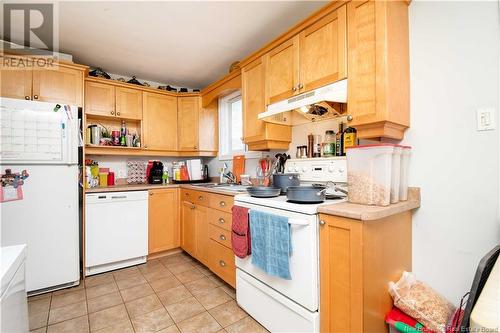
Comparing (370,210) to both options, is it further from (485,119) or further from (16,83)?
(16,83)

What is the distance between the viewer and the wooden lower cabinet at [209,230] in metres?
2.04

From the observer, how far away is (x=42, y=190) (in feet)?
6.68

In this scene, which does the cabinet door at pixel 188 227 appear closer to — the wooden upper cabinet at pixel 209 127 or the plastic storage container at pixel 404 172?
the wooden upper cabinet at pixel 209 127

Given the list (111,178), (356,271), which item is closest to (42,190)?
(111,178)

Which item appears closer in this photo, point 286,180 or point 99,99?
point 286,180

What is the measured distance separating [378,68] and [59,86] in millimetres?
2847

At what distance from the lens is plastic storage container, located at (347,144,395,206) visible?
4.21ft

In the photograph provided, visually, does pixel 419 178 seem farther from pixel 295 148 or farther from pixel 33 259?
pixel 33 259

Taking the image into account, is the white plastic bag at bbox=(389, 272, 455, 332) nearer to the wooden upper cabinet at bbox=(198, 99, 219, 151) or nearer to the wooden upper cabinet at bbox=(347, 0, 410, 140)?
the wooden upper cabinet at bbox=(347, 0, 410, 140)

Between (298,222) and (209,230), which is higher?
(298,222)

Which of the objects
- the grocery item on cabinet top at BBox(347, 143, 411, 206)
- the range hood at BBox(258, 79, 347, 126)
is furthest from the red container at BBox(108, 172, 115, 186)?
the grocery item on cabinet top at BBox(347, 143, 411, 206)

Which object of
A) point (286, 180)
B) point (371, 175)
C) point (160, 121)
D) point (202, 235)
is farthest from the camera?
point (160, 121)

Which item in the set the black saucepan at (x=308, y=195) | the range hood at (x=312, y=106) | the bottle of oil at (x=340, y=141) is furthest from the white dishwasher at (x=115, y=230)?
the bottle of oil at (x=340, y=141)

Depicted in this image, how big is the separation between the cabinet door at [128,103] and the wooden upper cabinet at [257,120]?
152 centimetres
